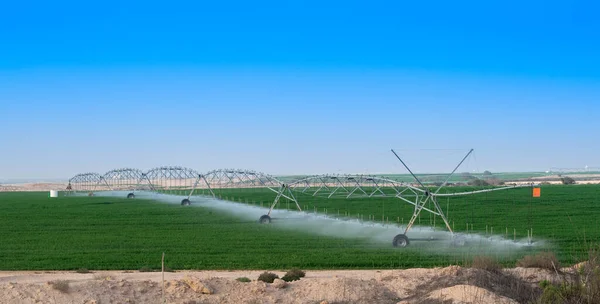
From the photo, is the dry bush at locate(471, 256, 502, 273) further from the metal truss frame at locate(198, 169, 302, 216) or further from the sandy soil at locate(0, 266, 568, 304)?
the metal truss frame at locate(198, 169, 302, 216)

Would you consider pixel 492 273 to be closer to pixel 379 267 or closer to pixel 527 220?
pixel 379 267

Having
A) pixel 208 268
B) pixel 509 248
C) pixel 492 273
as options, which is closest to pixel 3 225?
pixel 208 268

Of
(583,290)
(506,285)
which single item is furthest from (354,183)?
(583,290)

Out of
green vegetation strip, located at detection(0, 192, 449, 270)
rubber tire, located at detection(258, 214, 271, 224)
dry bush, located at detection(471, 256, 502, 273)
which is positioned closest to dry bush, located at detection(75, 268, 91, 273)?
green vegetation strip, located at detection(0, 192, 449, 270)

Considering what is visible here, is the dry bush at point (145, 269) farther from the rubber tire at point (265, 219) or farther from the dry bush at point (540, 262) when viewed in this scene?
the rubber tire at point (265, 219)

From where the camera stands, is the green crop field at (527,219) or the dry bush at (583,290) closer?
the dry bush at (583,290)

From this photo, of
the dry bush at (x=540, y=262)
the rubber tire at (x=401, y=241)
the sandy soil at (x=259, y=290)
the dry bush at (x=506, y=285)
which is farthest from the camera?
the rubber tire at (x=401, y=241)

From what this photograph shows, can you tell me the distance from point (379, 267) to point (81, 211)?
53.3 m

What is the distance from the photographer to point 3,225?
59812 mm

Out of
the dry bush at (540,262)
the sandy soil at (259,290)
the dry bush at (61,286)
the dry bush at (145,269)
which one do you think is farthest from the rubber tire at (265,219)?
A: the dry bush at (61,286)

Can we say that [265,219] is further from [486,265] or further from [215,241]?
[486,265]

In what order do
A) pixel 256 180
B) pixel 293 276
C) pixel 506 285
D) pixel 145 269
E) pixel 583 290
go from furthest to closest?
pixel 256 180 < pixel 145 269 < pixel 293 276 < pixel 506 285 < pixel 583 290

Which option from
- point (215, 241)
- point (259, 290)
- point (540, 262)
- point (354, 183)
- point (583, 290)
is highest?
point (354, 183)

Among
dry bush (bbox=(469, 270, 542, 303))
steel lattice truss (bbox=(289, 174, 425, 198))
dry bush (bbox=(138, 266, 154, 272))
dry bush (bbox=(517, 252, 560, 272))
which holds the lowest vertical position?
dry bush (bbox=(138, 266, 154, 272))
